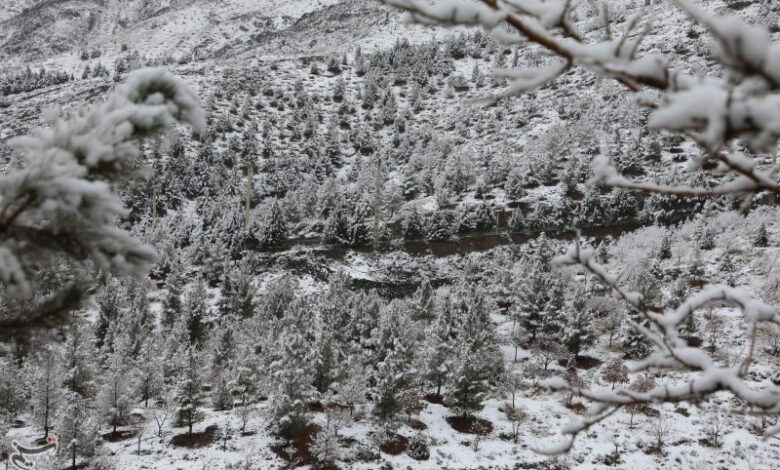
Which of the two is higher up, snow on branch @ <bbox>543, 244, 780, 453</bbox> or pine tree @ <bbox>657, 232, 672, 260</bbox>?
snow on branch @ <bbox>543, 244, 780, 453</bbox>

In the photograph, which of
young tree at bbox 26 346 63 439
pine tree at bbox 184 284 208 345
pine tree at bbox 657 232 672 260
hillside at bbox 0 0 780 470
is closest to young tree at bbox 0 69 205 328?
hillside at bbox 0 0 780 470

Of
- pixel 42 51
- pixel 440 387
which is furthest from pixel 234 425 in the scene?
pixel 42 51

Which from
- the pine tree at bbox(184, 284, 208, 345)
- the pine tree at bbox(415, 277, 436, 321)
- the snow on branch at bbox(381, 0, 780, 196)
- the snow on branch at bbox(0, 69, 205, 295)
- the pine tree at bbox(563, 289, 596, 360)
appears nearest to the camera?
the snow on branch at bbox(381, 0, 780, 196)

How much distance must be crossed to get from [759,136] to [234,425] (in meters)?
21.1

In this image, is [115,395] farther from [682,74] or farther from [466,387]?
[682,74]

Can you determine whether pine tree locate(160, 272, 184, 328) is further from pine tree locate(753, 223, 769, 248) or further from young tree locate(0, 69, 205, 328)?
pine tree locate(753, 223, 769, 248)

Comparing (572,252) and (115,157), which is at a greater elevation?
(115,157)

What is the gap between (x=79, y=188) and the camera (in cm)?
162

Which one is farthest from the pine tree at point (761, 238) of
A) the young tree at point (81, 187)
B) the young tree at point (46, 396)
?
the young tree at point (81, 187)

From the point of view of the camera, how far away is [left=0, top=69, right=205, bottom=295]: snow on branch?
1654 millimetres

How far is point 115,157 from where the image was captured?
1.80 m

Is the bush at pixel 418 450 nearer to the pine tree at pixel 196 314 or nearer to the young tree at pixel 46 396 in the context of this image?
the young tree at pixel 46 396

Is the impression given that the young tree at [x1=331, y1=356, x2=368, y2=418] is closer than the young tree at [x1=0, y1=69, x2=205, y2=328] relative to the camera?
No

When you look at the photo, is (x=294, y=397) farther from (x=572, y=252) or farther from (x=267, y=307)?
(x=572, y=252)
